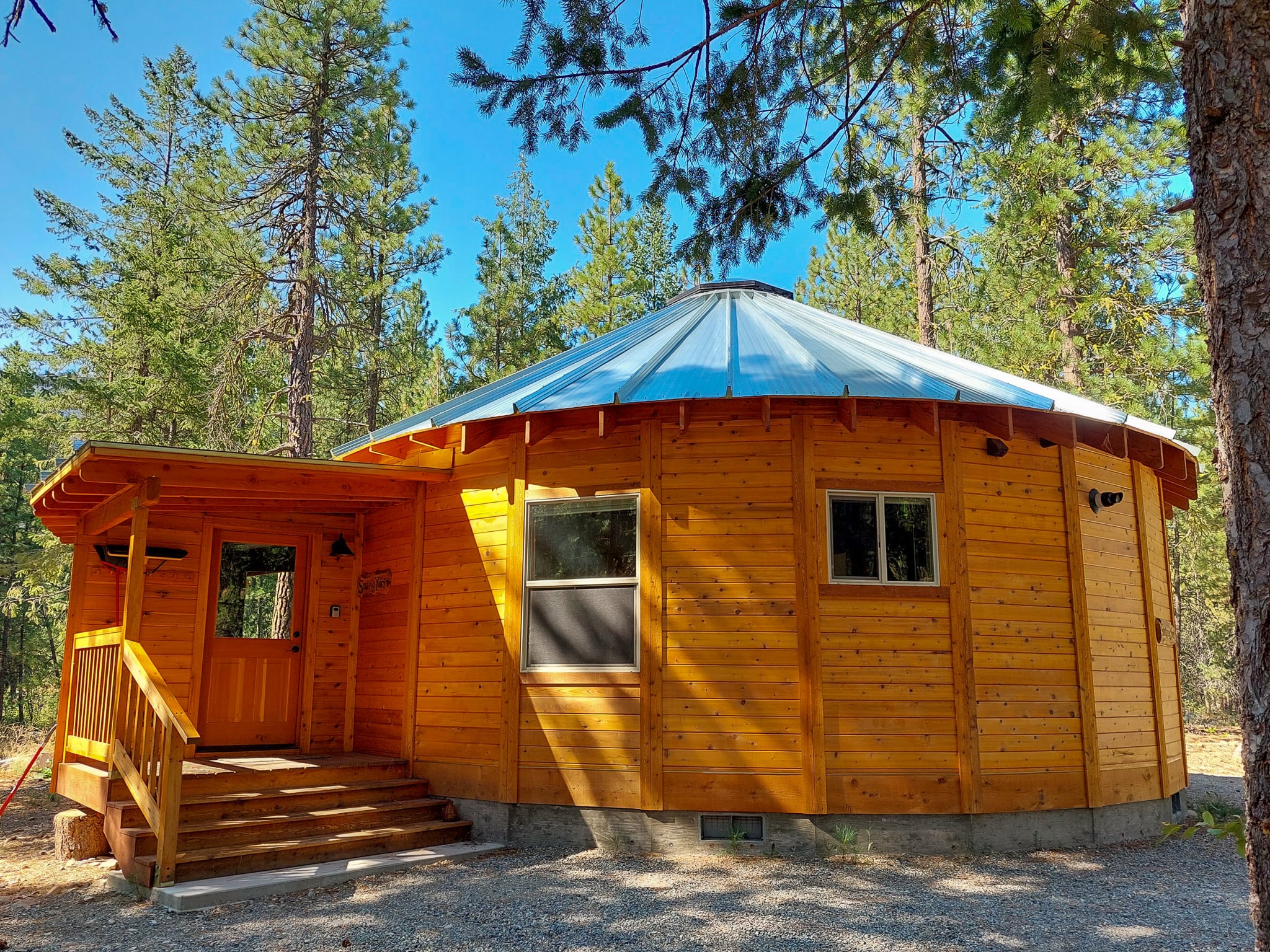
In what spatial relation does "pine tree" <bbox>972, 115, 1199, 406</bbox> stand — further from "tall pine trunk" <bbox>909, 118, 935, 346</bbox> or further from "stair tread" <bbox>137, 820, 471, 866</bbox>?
"stair tread" <bbox>137, 820, 471, 866</bbox>

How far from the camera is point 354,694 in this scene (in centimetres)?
880

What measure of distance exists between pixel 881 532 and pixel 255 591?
623 cm

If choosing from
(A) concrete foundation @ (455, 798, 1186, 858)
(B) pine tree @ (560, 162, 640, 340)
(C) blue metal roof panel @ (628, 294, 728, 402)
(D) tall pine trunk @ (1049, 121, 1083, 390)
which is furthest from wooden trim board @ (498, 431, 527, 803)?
(B) pine tree @ (560, 162, 640, 340)

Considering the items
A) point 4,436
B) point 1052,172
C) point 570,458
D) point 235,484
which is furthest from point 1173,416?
point 4,436

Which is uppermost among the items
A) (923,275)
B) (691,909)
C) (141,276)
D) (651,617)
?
(923,275)

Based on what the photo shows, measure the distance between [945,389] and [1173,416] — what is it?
1268cm

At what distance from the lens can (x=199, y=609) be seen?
27.8ft

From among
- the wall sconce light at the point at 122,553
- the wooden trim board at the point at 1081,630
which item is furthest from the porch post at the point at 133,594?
the wooden trim board at the point at 1081,630

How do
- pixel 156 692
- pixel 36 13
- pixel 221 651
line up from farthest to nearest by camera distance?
pixel 221 651 → pixel 156 692 → pixel 36 13

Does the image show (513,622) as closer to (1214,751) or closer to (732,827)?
(732,827)

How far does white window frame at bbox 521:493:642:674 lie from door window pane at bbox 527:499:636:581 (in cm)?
1

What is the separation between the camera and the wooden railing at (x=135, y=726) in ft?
18.2

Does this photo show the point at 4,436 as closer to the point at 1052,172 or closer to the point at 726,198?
the point at 726,198

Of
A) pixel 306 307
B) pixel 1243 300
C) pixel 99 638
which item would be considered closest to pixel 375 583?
pixel 99 638
